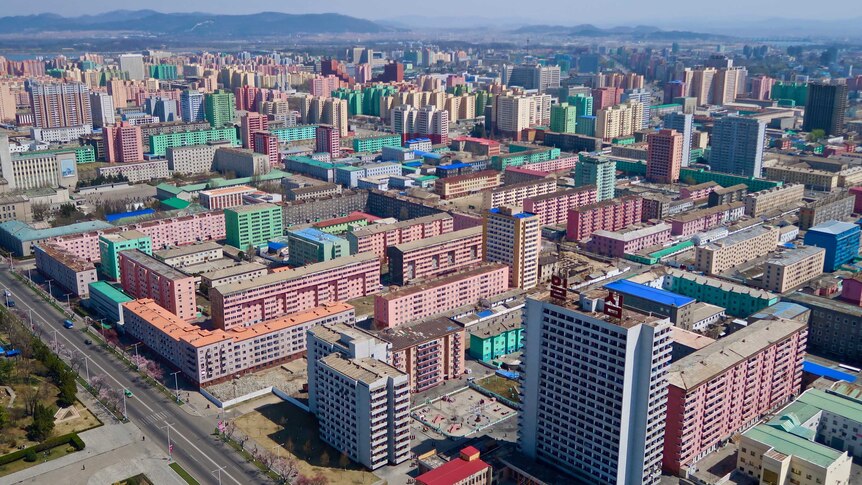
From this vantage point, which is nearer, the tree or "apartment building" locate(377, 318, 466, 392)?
the tree

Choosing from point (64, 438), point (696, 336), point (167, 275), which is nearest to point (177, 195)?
point (167, 275)

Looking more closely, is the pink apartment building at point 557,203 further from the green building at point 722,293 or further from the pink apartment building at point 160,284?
the pink apartment building at point 160,284

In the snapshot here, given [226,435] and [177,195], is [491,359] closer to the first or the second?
[226,435]

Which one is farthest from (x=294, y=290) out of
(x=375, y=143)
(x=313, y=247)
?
(x=375, y=143)

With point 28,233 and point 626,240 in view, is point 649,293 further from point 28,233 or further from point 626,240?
point 28,233

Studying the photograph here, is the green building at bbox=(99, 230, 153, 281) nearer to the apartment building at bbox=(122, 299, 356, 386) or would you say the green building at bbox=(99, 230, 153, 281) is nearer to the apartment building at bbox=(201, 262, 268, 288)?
the apartment building at bbox=(201, 262, 268, 288)

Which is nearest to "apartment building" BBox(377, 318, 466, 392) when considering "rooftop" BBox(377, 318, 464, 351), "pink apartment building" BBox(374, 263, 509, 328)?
"rooftop" BBox(377, 318, 464, 351)
